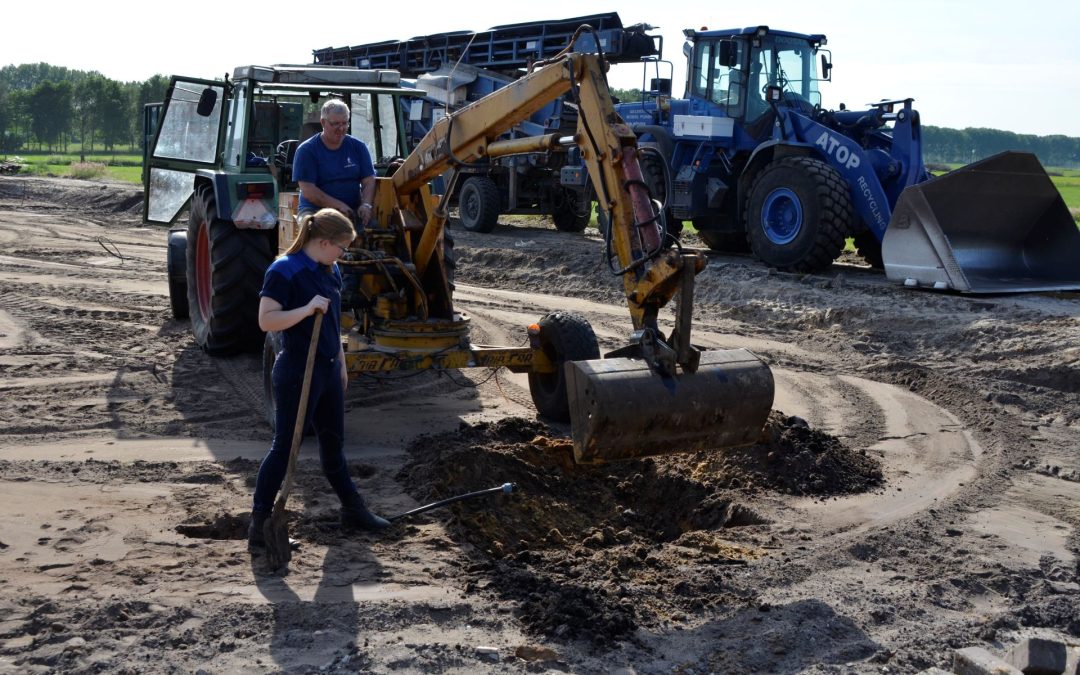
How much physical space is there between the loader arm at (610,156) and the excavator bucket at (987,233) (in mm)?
6677

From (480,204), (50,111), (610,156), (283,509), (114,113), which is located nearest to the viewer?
(283,509)

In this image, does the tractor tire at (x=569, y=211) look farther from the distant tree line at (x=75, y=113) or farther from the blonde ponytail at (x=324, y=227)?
the distant tree line at (x=75, y=113)

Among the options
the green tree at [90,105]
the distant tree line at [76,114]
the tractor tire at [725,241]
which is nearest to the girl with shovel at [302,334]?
the tractor tire at [725,241]

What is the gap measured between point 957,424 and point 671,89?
29.4 ft

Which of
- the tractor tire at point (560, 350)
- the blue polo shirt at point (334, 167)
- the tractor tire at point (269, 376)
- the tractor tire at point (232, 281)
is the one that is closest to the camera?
the tractor tire at point (269, 376)

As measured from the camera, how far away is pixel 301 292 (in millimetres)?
4816

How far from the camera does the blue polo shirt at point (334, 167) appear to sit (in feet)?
22.8

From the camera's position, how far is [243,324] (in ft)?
27.6

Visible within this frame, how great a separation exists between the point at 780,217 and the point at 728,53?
2.32 m

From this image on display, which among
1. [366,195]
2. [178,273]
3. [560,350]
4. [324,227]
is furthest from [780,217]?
[324,227]

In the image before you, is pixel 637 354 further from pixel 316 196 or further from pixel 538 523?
pixel 316 196

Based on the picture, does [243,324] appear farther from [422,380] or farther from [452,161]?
[452,161]

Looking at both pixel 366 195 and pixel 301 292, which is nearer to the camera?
pixel 301 292

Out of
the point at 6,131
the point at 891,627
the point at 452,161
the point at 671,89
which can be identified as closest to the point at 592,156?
the point at 452,161
